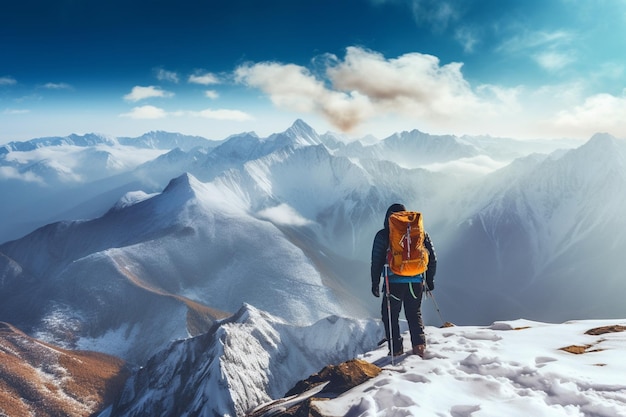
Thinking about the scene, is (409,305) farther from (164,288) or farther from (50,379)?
(164,288)

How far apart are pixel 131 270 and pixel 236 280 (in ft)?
141

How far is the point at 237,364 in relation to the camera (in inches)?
2913

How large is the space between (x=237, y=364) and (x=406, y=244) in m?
70.2

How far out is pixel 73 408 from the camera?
80062mm

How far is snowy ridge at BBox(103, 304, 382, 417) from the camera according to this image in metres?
68.8

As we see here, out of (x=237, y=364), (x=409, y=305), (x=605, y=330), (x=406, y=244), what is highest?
(x=406, y=244)

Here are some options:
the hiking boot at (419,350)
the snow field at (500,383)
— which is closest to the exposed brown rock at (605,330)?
the snow field at (500,383)

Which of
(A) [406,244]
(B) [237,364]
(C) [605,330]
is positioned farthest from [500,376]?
(B) [237,364]

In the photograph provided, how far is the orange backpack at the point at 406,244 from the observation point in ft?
41.1

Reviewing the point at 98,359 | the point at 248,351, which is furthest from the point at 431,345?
the point at 98,359

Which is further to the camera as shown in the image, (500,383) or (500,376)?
(500,376)

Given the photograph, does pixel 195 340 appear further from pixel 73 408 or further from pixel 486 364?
pixel 486 364

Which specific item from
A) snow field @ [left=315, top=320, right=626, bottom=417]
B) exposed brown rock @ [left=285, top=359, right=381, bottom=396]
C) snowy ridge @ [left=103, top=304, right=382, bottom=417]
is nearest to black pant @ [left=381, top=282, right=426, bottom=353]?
snow field @ [left=315, top=320, right=626, bottom=417]

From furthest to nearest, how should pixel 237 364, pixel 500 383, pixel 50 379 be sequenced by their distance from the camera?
1. pixel 50 379
2. pixel 237 364
3. pixel 500 383
